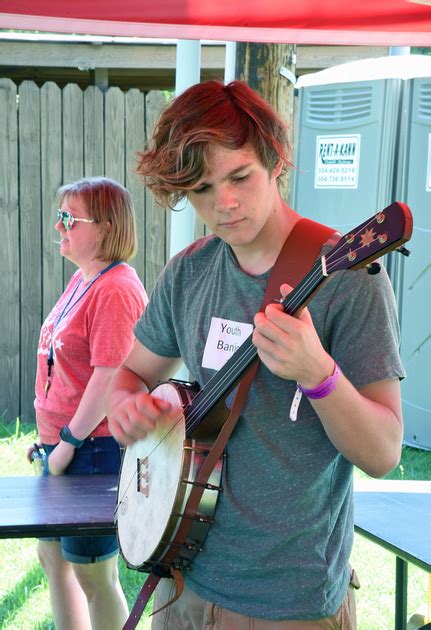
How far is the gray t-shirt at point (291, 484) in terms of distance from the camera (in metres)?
1.83

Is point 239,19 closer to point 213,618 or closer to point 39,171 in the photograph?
point 213,618

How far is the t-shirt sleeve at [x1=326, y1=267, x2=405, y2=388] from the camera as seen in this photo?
5.94 ft

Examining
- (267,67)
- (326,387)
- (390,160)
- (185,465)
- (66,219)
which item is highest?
(267,67)

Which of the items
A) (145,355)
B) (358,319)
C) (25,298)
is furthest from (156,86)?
(358,319)

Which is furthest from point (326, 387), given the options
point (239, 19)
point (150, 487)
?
point (239, 19)

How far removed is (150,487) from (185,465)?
271 mm

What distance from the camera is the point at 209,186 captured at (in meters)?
1.97

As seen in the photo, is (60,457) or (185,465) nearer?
(185,465)

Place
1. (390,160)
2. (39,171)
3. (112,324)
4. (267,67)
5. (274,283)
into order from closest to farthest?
(274,283) → (112,324) → (267,67) → (390,160) → (39,171)

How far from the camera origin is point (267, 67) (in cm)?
380

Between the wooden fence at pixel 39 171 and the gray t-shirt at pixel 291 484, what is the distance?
16.3 ft

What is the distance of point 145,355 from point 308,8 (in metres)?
1.20

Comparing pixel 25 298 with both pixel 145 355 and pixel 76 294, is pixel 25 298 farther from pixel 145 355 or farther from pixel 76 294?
pixel 145 355

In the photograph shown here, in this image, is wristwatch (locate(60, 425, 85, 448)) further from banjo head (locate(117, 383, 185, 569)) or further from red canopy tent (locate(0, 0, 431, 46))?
red canopy tent (locate(0, 0, 431, 46))
